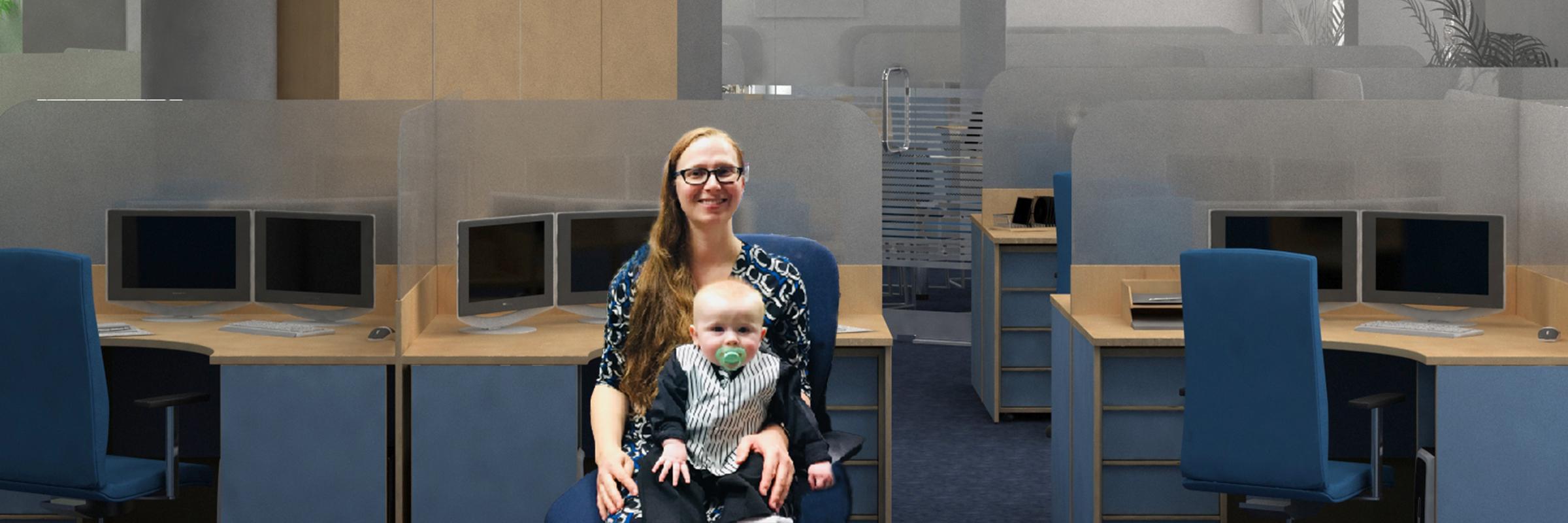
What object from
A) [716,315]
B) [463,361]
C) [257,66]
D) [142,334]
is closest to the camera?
[716,315]

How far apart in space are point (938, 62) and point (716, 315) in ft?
21.9

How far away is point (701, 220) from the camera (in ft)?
9.42

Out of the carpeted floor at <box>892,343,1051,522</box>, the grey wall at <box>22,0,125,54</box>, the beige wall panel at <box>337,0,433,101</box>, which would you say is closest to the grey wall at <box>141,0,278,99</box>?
the beige wall panel at <box>337,0,433,101</box>

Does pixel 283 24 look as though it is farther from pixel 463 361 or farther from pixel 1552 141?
pixel 1552 141

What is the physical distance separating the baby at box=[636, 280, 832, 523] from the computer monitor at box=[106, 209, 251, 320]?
2540 mm

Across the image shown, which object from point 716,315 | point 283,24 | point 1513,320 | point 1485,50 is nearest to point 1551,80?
point 1485,50

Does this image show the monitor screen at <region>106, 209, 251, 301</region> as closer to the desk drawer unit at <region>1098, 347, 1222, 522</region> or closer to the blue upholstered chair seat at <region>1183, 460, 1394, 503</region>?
the desk drawer unit at <region>1098, 347, 1222, 522</region>

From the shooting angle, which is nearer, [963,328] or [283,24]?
[283,24]

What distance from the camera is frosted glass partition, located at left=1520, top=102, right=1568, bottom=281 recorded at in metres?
4.65

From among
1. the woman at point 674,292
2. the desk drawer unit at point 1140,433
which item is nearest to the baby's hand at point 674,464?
the woman at point 674,292

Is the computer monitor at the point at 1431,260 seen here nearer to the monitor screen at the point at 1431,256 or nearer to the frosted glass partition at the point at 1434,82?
the monitor screen at the point at 1431,256

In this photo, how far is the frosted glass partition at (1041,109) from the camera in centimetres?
735

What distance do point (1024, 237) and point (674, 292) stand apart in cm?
413

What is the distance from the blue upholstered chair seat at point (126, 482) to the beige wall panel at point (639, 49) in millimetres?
2062
